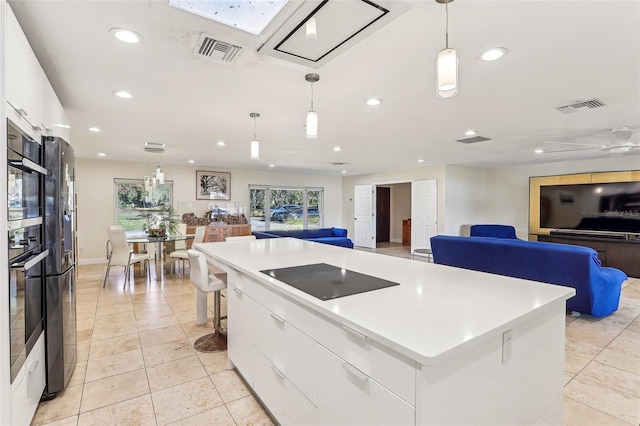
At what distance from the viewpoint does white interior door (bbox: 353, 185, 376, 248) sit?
934cm

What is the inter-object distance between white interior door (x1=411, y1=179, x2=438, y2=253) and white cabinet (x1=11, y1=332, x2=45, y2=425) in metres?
7.33

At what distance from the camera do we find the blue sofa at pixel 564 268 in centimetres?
328

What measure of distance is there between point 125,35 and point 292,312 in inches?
73.7

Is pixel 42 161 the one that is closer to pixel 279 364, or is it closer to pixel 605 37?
pixel 279 364

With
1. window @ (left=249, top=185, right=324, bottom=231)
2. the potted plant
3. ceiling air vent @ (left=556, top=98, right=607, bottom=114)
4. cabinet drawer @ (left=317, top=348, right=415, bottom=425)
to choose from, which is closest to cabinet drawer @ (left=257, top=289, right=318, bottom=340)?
cabinet drawer @ (left=317, top=348, right=415, bottom=425)

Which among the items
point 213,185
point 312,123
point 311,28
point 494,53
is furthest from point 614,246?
point 213,185

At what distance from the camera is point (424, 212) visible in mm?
8016

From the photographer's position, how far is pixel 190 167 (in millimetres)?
7926

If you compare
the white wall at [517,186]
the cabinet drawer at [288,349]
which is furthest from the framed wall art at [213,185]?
the white wall at [517,186]

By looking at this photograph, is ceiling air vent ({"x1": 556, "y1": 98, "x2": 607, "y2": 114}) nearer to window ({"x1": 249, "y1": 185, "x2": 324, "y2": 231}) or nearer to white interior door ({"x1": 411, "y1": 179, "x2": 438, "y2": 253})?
white interior door ({"x1": 411, "y1": 179, "x2": 438, "y2": 253})

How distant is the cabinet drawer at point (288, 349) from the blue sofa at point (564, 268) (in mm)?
3222

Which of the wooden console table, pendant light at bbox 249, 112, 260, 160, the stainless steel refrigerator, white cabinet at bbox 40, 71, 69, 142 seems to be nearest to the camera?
the stainless steel refrigerator

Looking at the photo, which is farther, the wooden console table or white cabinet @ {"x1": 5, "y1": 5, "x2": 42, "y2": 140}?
the wooden console table

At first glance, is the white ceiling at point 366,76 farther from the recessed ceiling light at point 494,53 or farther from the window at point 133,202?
the window at point 133,202
